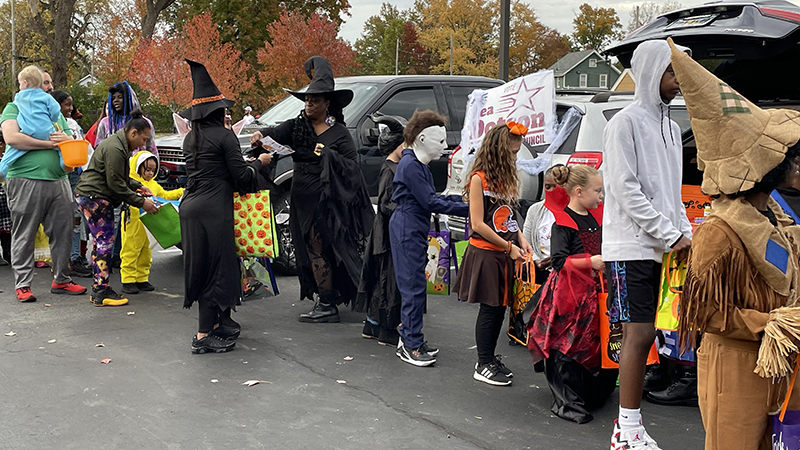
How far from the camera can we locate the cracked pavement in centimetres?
440

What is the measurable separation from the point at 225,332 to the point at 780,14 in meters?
4.50

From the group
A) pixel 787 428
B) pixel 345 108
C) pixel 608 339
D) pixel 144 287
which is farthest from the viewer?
pixel 345 108

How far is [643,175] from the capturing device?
4.09 meters

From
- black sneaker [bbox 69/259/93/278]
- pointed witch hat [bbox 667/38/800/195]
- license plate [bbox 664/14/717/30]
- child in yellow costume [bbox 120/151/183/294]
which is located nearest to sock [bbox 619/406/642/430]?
pointed witch hat [bbox 667/38/800/195]

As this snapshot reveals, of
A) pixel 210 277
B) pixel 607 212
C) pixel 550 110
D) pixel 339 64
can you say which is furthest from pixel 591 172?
pixel 339 64

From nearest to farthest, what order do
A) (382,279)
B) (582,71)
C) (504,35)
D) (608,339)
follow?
(608,339) → (382,279) → (504,35) → (582,71)

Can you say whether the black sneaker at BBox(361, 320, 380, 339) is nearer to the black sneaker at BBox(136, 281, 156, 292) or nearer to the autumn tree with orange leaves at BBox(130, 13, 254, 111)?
the black sneaker at BBox(136, 281, 156, 292)

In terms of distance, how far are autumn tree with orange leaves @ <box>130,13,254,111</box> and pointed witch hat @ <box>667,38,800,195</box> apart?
1297 inches

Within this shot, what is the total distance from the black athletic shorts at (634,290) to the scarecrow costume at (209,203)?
300 cm

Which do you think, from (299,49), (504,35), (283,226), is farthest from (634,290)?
(299,49)

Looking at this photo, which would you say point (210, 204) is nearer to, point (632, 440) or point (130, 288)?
point (130, 288)

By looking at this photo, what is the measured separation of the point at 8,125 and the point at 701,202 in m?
6.13

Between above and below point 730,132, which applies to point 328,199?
below

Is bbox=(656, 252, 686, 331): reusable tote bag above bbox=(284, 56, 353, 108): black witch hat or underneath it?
underneath
